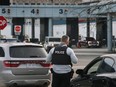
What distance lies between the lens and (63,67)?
35.8 ft

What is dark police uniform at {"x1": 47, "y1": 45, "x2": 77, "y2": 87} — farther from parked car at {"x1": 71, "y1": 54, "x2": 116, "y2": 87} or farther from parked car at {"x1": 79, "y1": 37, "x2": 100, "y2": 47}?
parked car at {"x1": 79, "y1": 37, "x2": 100, "y2": 47}

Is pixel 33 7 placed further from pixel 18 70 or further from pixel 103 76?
pixel 103 76

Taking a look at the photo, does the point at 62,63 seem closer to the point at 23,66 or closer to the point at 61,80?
the point at 61,80

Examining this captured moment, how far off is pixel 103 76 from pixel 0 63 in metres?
6.23

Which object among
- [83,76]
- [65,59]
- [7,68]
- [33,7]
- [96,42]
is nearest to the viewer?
[83,76]

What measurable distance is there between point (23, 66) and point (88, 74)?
15.8ft

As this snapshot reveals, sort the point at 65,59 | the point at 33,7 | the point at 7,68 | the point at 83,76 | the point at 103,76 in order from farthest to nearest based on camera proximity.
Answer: the point at 33,7, the point at 7,68, the point at 65,59, the point at 83,76, the point at 103,76

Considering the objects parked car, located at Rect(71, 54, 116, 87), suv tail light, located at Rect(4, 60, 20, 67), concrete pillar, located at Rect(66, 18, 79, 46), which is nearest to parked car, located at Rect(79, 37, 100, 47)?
concrete pillar, located at Rect(66, 18, 79, 46)

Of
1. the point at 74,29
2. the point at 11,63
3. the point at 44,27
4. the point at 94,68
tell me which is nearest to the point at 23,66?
the point at 11,63

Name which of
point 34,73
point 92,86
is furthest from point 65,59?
point 34,73

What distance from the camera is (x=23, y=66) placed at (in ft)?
46.9

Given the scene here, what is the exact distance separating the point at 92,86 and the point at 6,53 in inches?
236

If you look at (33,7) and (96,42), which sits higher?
(33,7)

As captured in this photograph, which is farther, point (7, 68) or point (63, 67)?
point (7, 68)
